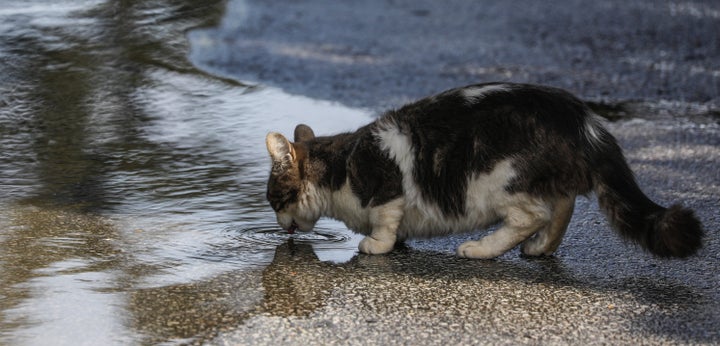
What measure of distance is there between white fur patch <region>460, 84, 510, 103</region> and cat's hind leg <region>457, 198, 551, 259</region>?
1.79 feet

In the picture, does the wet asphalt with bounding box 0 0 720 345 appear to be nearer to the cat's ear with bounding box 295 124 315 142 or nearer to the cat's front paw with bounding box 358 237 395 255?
the cat's front paw with bounding box 358 237 395 255

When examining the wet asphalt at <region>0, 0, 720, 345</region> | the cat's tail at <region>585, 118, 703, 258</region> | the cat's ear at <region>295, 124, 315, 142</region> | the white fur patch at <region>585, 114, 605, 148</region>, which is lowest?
the wet asphalt at <region>0, 0, 720, 345</region>

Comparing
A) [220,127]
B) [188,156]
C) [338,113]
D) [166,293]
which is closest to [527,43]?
[338,113]

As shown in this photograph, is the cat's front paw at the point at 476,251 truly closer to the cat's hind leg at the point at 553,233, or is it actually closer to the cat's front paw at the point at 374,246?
the cat's hind leg at the point at 553,233

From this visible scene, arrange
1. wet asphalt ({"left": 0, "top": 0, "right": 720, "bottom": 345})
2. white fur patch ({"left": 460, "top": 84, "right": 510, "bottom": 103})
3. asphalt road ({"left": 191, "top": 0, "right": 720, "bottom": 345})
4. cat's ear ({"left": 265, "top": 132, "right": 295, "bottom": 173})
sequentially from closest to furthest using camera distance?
wet asphalt ({"left": 0, "top": 0, "right": 720, "bottom": 345}) → asphalt road ({"left": 191, "top": 0, "right": 720, "bottom": 345}) → white fur patch ({"left": 460, "top": 84, "right": 510, "bottom": 103}) → cat's ear ({"left": 265, "top": 132, "right": 295, "bottom": 173})

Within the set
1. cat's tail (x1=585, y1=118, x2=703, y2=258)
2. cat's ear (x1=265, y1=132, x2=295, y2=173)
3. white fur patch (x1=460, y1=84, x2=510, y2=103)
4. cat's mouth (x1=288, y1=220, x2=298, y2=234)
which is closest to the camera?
cat's tail (x1=585, y1=118, x2=703, y2=258)

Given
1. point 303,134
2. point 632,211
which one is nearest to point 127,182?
point 303,134

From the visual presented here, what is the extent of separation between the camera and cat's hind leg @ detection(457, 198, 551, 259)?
15.4 ft

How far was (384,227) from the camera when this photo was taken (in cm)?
490

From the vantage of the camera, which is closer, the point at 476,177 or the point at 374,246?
the point at 476,177

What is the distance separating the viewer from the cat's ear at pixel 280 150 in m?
4.99

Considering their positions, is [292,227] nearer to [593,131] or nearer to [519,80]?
[593,131]

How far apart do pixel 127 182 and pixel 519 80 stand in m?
4.00

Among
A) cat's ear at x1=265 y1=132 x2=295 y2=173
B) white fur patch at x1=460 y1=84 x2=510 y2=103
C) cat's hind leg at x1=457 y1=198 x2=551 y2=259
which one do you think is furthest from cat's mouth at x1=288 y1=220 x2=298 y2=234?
white fur patch at x1=460 y1=84 x2=510 y2=103
